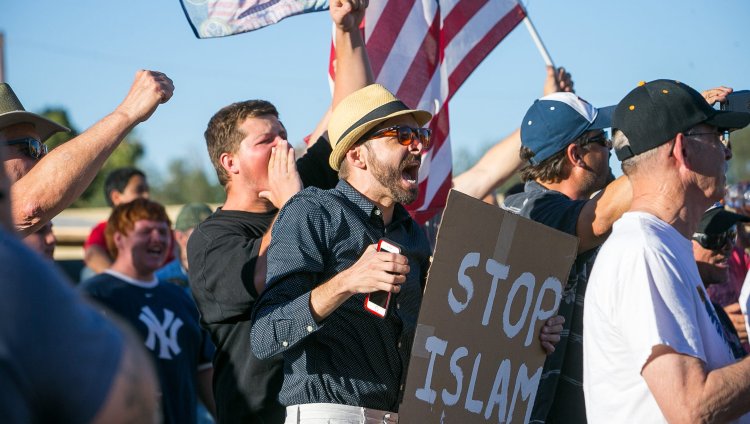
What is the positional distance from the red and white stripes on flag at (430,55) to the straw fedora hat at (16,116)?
1.78 meters

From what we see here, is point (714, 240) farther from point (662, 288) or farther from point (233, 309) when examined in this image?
point (233, 309)

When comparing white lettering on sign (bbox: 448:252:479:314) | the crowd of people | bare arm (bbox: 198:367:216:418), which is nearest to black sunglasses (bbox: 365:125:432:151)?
the crowd of people

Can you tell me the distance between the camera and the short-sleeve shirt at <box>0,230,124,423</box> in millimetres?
1142

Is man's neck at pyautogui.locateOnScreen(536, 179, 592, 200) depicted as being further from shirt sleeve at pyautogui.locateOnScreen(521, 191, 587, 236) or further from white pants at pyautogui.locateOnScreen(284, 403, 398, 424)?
white pants at pyautogui.locateOnScreen(284, 403, 398, 424)

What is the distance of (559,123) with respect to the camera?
4.47 meters

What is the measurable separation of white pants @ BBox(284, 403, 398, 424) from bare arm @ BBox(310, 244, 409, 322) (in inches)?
14.6

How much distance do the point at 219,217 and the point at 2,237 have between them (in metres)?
2.97

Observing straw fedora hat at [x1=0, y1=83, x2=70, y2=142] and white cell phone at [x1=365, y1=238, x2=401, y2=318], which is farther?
straw fedora hat at [x1=0, y1=83, x2=70, y2=142]

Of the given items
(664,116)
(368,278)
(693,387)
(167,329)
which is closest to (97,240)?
(167,329)

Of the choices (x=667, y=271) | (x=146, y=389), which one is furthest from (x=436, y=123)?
(x=146, y=389)

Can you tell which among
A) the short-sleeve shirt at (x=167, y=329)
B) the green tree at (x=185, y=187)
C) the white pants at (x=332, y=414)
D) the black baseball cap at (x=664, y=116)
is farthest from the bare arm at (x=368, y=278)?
the green tree at (x=185, y=187)

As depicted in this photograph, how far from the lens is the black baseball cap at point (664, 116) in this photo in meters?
3.14

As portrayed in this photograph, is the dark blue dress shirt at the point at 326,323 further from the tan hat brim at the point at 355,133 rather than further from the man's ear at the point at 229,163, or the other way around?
the man's ear at the point at 229,163

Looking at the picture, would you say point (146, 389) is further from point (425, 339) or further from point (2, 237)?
point (425, 339)
